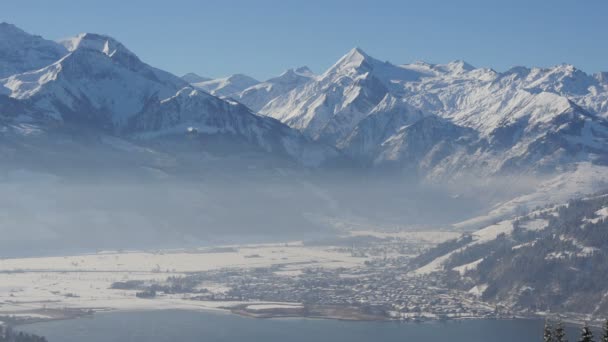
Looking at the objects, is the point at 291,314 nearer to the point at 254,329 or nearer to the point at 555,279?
the point at 254,329

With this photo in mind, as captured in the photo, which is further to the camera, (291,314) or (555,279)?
(555,279)

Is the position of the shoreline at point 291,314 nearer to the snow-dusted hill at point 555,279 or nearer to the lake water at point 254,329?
the lake water at point 254,329

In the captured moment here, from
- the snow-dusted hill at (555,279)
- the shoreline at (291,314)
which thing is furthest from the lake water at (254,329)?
the snow-dusted hill at (555,279)

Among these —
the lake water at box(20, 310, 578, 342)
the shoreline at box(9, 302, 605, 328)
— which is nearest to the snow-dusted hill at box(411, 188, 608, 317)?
the shoreline at box(9, 302, 605, 328)

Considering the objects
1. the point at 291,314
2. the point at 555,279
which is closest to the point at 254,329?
the point at 291,314

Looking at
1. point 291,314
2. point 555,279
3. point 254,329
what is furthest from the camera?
point 555,279

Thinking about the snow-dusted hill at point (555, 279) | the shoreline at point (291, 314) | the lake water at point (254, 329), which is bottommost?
the lake water at point (254, 329)

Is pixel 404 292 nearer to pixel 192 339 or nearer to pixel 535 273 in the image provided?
pixel 535 273

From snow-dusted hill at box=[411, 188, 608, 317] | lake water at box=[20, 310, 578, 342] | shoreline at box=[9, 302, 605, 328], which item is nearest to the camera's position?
lake water at box=[20, 310, 578, 342]

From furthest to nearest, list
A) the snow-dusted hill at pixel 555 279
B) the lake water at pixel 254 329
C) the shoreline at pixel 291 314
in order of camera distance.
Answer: the snow-dusted hill at pixel 555 279 < the shoreline at pixel 291 314 < the lake water at pixel 254 329

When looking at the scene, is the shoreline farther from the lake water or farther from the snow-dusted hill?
the snow-dusted hill
